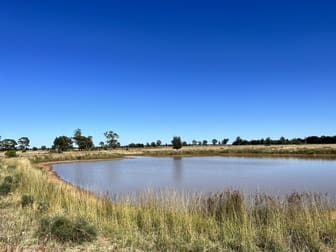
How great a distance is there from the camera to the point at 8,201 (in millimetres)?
8922

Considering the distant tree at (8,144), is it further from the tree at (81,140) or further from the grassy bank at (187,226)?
the grassy bank at (187,226)

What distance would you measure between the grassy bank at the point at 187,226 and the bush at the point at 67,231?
0.19ft

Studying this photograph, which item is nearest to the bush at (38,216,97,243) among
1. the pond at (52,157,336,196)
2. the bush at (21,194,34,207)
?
the bush at (21,194,34,207)

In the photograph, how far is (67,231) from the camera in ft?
17.6

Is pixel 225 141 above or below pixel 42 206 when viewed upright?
above

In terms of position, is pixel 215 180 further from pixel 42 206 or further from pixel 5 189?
pixel 42 206

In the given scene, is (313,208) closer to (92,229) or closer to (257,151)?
(92,229)

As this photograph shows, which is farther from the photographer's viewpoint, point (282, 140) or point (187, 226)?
point (282, 140)

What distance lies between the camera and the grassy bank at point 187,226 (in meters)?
4.93

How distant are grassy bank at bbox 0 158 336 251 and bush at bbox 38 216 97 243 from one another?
0.06m

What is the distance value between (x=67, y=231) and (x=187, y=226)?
7.82 feet

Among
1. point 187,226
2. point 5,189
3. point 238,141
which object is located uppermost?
point 238,141

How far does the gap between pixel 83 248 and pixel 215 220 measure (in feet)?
9.66

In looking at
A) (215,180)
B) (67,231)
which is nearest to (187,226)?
(67,231)
